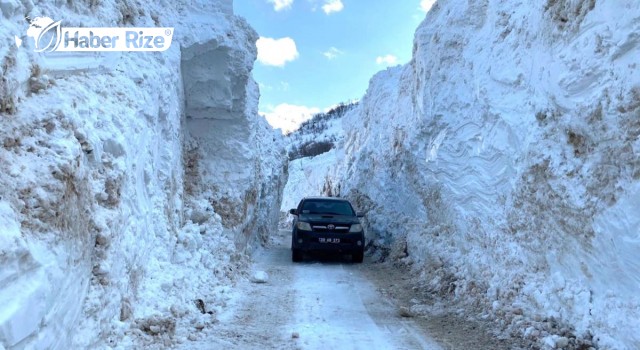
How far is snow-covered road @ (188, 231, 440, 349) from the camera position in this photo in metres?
6.18

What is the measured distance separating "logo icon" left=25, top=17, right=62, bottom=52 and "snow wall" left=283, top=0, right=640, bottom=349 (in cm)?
630

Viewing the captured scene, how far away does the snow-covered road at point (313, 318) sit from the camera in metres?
6.18

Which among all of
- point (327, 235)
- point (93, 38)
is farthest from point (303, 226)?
point (93, 38)

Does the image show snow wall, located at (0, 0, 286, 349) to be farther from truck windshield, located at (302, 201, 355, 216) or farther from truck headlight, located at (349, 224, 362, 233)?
truck headlight, located at (349, 224, 362, 233)

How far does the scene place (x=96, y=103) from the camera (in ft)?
19.6

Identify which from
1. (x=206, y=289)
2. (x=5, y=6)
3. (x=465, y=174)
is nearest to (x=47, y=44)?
(x=5, y=6)

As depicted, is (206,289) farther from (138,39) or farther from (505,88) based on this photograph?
(505,88)

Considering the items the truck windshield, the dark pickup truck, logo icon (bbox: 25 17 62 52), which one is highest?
logo icon (bbox: 25 17 62 52)

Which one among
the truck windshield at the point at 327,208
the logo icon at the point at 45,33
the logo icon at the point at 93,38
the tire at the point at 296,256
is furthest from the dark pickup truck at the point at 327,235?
the logo icon at the point at 45,33

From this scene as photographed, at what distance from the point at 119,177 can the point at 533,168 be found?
5.64m

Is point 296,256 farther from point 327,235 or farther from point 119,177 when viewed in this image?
→ point 119,177

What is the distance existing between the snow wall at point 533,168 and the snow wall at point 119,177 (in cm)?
436

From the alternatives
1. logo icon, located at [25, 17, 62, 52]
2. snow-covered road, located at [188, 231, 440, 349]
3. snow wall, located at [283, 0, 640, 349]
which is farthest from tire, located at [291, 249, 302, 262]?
logo icon, located at [25, 17, 62, 52]

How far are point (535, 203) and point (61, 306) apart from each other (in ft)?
19.9
